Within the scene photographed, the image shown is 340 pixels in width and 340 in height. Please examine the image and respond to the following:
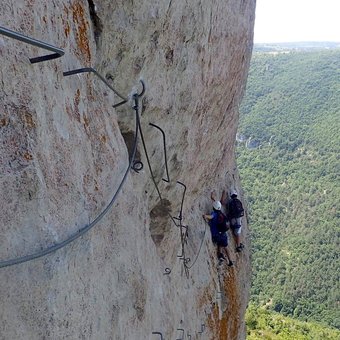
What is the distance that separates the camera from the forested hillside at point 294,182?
2689 inches

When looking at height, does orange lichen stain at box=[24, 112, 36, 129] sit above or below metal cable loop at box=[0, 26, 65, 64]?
below

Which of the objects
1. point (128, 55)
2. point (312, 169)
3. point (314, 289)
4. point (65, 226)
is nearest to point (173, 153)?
point (128, 55)

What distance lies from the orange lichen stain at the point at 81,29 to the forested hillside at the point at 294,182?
64.5 metres

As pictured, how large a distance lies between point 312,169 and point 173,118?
10231cm

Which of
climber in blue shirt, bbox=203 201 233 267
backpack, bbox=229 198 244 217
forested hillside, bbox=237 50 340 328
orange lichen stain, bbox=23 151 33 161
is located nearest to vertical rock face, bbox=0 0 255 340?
orange lichen stain, bbox=23 151 33 161

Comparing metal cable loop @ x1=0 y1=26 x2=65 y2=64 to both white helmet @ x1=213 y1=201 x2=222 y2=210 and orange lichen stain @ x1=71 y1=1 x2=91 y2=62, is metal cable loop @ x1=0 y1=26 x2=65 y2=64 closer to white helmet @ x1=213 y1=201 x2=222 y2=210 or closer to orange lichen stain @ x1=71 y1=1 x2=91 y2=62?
orange lichen stain @ x1=71 y1=1 x2=91 y2=62

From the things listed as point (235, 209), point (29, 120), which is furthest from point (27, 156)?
point (235, 209)

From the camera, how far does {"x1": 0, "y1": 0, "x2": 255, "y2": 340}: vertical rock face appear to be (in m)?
2.43

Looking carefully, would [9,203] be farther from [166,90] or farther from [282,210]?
[282,210]

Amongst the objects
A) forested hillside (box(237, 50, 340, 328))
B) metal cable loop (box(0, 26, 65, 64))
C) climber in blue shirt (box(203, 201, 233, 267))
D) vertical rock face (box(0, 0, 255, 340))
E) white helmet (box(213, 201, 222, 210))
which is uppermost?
metal cable loop (box(0, 26, 65, 64))

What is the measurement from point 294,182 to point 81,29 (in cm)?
9742

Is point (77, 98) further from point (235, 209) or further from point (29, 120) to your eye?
point (235, 209)

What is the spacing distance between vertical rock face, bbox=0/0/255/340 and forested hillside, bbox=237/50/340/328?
6116cm

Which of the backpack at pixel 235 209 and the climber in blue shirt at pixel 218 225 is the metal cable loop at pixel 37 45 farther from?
the backpack at pixel 235 209
